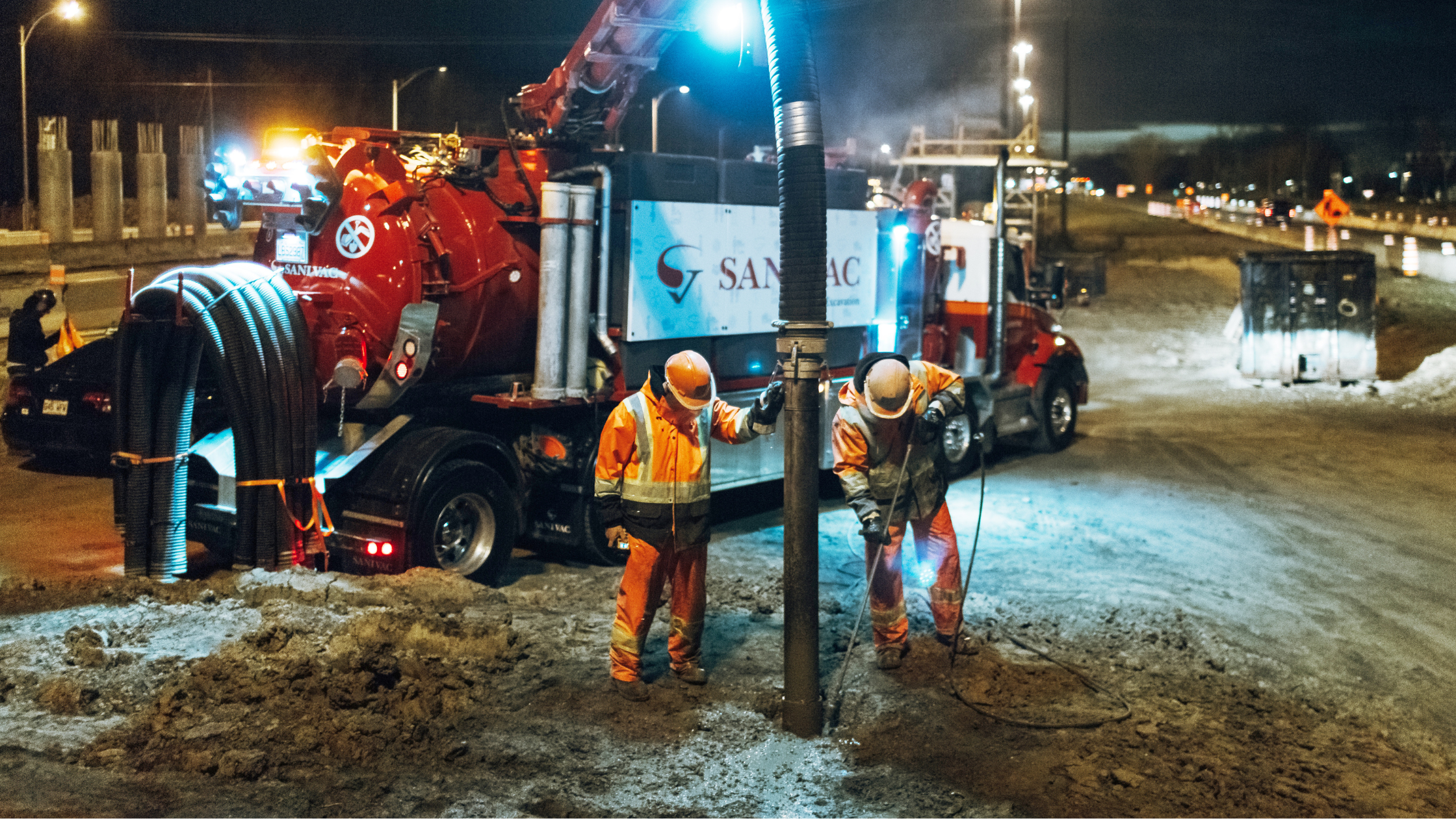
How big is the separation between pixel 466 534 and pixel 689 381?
9.85ft

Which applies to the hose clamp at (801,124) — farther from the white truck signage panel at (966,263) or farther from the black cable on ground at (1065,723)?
the white truck signage panel at (966,263)

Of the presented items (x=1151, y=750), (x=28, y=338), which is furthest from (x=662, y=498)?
(x=28, y=338)

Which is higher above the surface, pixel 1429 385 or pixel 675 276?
pixel 675 276

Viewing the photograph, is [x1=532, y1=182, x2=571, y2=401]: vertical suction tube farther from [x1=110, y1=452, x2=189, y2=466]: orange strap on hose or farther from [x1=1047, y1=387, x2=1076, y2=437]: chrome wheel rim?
[x1=1047, y1=387, x2=1076, y2=437]: chrome wheel rim

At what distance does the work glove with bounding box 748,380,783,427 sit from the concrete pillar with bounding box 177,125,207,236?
960 inches

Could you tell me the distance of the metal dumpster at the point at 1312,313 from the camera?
65.5 feet

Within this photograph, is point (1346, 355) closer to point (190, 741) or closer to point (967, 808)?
point (967, 808)

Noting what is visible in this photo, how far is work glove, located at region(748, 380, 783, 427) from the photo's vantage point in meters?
5.77

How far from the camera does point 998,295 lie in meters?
13.3

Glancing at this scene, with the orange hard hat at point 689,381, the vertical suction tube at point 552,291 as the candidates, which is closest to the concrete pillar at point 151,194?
the vertical suction tube at point 552,291

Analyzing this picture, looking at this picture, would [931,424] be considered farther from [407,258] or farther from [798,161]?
[407,258]

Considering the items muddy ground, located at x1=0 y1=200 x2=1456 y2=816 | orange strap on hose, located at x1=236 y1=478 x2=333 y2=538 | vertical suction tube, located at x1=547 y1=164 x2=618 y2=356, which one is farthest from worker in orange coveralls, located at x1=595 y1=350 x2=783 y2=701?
vertical suction tube, located at x1=547 y1=164 x2=618 y2=356

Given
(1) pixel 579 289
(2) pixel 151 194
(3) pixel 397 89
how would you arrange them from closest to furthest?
(1) pixel 579 289 < (3) pixel 397 89 < (2) pixel 151 194

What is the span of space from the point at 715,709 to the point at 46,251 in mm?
22382
